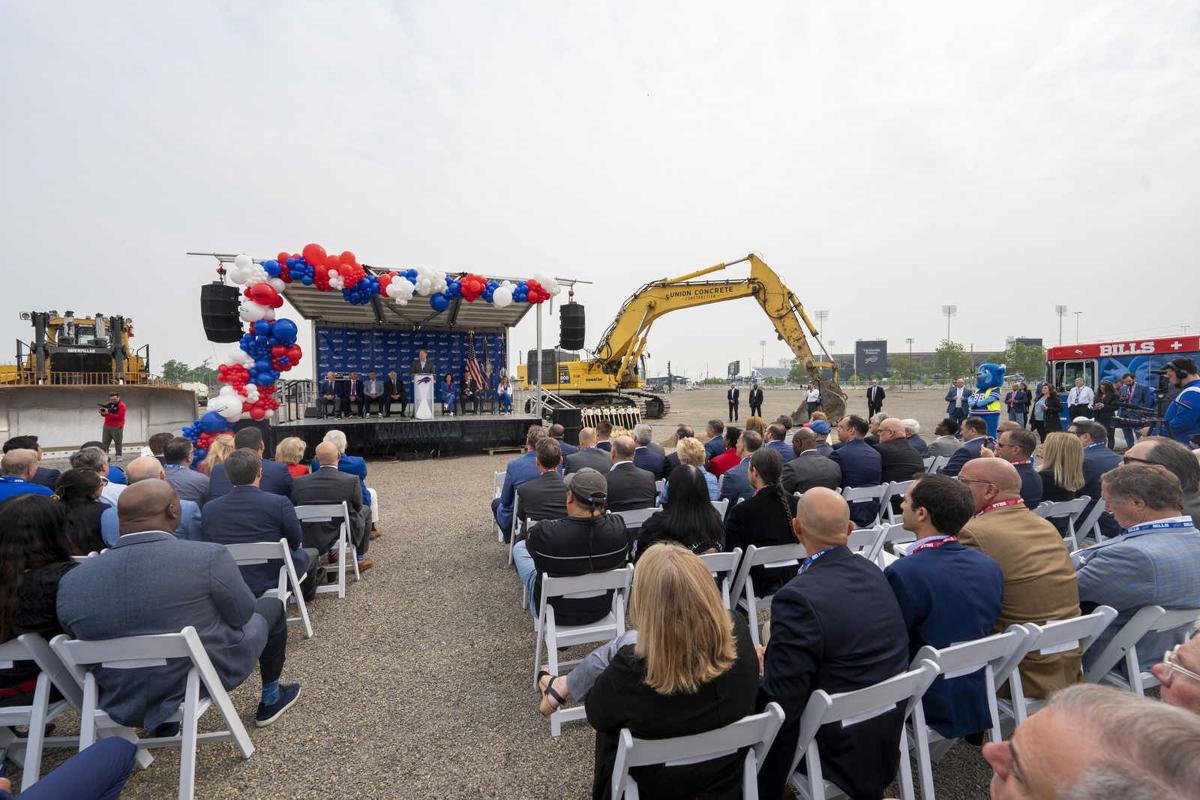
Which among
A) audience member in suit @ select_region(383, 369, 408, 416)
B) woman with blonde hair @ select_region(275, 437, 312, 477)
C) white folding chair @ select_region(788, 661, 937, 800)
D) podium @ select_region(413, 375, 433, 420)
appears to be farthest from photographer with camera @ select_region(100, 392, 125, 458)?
white folding chair @ select_region(788, 661, 937, 800)

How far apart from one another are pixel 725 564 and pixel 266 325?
372 inches

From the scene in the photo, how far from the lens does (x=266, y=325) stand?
956 cm

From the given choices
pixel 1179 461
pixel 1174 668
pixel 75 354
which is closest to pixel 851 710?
pixel 1174 668

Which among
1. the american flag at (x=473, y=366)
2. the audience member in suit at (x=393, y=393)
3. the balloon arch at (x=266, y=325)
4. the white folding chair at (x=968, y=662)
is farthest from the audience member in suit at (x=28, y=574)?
the american flag at (x=473, y=366)

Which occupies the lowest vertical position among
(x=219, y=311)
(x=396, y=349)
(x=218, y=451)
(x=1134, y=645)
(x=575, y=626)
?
(x=575, y=626)

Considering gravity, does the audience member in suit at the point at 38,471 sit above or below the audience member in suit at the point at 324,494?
above

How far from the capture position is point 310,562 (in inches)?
166

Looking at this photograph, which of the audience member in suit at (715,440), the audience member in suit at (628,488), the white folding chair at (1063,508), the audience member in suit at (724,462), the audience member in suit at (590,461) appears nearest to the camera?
the white folding chair at (1063,508)

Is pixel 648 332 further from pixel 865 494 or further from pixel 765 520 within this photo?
pixel 765 520

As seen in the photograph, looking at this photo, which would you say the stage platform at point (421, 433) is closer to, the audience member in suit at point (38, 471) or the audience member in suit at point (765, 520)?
the audience member in suit at point (38, 471)

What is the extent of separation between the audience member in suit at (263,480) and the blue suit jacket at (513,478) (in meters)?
1.76

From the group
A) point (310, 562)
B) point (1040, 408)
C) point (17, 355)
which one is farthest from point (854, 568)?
point (17, 355)

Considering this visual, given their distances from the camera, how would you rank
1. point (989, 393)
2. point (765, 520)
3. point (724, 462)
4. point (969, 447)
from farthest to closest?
point (989, 393)
point (724, 462)
point (969, 447)
point (765, 520)

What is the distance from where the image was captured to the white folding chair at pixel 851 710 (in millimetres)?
1762
